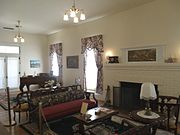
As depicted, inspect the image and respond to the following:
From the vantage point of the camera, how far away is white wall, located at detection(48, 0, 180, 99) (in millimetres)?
4492

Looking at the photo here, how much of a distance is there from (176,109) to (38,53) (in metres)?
8.75

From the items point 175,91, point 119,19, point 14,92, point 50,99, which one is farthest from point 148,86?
point 14,92

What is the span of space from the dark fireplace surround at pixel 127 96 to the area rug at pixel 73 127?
1.40 metres

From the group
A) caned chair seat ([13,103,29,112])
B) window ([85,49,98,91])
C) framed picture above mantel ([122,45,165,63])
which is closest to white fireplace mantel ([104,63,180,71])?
framed picture above mantel ([122,45,165,63])

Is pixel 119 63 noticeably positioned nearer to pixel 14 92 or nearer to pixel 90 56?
pixel 90 56

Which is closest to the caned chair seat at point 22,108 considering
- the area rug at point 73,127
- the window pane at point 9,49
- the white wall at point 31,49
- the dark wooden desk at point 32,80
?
the area rug at point 73,127

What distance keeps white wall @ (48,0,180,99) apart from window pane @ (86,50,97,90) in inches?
25.9

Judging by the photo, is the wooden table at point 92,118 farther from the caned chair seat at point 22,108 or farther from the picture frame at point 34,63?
the picture frame at point 34,63

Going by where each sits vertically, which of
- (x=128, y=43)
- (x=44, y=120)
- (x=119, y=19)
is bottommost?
(x=44, y=120)

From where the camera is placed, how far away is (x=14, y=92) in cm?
898

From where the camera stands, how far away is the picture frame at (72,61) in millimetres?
8082

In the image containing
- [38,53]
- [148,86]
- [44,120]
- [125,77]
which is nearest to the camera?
[148,86]

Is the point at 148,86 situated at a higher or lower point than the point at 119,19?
lower

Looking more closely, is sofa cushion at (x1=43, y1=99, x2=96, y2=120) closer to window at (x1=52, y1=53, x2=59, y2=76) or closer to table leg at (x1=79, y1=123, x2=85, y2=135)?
table leg at (x1=79, y1=123, x2=85, y2=135)
